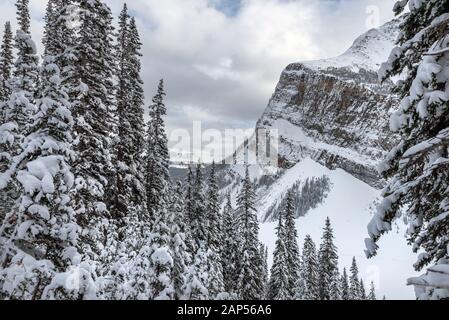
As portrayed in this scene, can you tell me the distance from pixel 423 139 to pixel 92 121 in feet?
44.9

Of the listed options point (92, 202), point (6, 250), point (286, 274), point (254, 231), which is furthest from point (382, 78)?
point (286, 274)

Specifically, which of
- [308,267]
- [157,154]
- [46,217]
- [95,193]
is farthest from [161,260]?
[308,267]

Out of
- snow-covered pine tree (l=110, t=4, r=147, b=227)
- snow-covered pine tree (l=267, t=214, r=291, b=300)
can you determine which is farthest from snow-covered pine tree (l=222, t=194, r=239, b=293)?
snow-covered pine tree (l=110, t=4, r=147, b=227)

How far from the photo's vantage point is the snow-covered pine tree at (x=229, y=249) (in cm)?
3650

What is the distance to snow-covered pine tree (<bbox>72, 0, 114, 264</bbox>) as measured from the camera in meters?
16.2

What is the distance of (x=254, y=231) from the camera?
3838 centimetres

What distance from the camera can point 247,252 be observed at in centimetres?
3647

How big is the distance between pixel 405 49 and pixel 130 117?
21207 mm

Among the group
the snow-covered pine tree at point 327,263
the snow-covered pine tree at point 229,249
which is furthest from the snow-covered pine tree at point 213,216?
the snow-covered pine tree at point 327,263

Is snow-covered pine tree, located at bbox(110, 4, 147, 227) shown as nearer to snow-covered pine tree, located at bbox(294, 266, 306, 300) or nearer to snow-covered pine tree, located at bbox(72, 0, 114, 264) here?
snow-covered pine tree, located at bbox(72, 0, 114, 264)

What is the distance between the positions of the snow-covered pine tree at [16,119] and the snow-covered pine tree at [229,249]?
75.6 feet

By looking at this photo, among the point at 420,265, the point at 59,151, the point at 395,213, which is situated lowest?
the point at 420,265

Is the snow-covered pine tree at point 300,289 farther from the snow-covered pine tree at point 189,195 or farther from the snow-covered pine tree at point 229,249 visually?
the snow-covered pine tree at point 189,195
